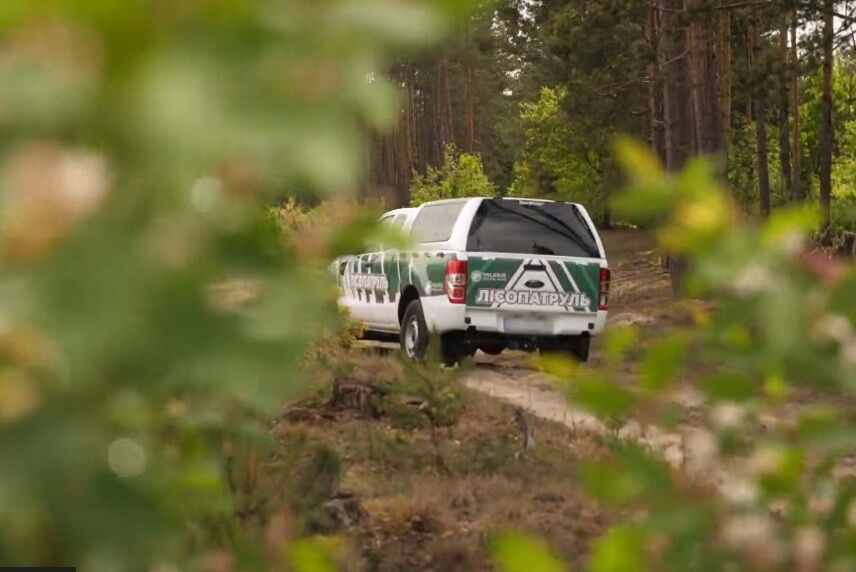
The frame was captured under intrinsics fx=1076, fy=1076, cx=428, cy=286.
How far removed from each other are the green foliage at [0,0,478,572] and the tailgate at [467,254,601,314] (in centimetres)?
945

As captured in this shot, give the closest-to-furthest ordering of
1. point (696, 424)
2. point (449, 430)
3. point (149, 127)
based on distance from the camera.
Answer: point (149, 127) → point (696, 424) → point (449, 430)

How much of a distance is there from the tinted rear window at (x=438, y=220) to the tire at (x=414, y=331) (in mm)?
723

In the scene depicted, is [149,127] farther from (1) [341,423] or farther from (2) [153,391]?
(1) [341,423]

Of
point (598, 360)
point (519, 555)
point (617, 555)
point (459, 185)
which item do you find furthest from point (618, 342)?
point (459, 185)

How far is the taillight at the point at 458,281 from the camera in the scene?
10211mm

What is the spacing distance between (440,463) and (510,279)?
439 cm

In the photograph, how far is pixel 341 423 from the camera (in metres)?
7.22

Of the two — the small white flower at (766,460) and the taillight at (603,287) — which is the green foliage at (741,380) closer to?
the small white flower at (766,460)

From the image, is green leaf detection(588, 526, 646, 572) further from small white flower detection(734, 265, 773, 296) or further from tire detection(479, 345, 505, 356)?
tire detection(479, 345, 505, 356)

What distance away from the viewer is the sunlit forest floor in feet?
13.6

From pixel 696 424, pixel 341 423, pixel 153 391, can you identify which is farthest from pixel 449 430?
pixel 153 391

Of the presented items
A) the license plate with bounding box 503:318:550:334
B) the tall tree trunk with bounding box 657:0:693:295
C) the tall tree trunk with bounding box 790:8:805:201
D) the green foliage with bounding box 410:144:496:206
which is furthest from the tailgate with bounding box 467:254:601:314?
the green foliage with bounding box 410:144:496:206

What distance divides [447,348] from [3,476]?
10.1m

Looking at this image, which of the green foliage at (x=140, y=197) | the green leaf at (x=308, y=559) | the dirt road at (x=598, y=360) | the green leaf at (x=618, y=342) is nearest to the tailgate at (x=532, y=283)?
the dirt road at (x=598, y=360)
